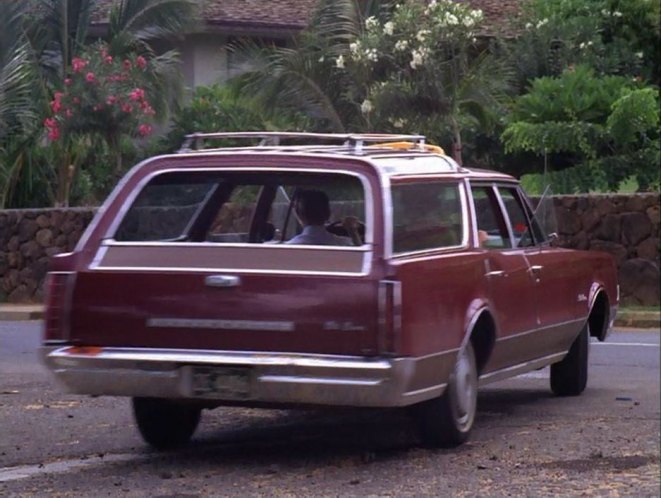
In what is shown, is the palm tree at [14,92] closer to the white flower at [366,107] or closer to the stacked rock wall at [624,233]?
the white flower at [366,107]

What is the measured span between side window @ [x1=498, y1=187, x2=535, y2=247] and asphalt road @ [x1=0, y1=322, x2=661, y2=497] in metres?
1.18

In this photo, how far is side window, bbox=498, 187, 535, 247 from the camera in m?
10.2

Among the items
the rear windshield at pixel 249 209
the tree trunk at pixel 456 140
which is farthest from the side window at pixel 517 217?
the tree trunk at pixel 456 140

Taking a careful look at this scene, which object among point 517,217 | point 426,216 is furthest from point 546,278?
point 426,216

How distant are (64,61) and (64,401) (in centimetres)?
1222

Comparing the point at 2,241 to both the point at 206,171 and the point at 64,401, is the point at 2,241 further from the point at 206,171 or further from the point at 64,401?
the point at 206,171

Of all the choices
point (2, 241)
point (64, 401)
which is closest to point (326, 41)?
point (2, 241)

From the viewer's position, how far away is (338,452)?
890 centimetres

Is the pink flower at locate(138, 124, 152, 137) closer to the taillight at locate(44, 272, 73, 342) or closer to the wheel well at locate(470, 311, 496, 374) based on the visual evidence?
the wheel well at locate(470, 311, 496, 374)

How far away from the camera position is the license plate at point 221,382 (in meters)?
7.93

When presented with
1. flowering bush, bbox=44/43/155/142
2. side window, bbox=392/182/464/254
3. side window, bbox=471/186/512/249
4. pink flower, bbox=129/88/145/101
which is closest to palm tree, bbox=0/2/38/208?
flowering bush, bbox=44/43/155/142

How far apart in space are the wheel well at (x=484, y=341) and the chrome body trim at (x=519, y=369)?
0.10 metres

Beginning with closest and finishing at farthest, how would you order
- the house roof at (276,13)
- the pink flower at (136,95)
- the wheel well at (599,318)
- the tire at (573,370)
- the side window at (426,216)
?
the side window at (426,216) < the tire at (573,370) < the wheel well at (599,318) < the pink flower at (136,95) < the house roof at (276,13)

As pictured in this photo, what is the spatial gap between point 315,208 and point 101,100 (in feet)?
43.9
